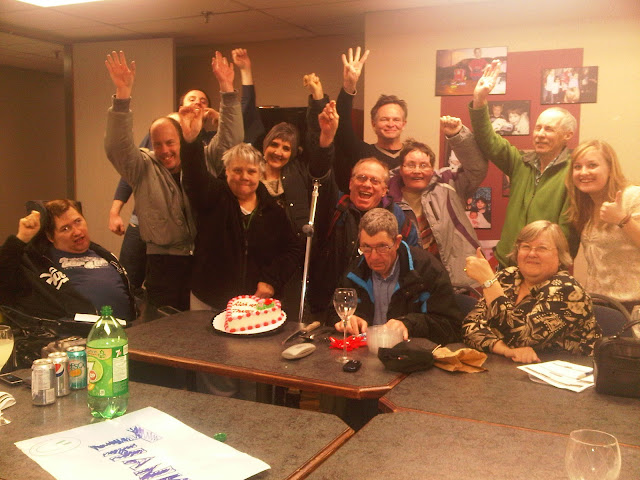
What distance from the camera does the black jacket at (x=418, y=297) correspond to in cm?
246

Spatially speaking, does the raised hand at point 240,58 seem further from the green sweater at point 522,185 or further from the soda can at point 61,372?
the soda can at point 61,372

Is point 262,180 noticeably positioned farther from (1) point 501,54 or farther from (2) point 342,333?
(1) point 501,54

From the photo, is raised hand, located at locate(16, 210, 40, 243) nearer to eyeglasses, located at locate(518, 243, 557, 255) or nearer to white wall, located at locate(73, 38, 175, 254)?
eyeglasses, located at locate(518, 243, 557, 255)

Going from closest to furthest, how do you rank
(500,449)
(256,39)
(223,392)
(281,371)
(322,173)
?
(500,449) < (281,371) < (223,392) < (322,173) < (256,39)

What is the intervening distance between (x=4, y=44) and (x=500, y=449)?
6694 mm

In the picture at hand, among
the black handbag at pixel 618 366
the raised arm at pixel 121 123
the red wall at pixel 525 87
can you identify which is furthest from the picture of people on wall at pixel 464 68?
the black handbag at pixel 618 366

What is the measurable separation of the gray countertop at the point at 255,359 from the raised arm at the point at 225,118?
137 cm

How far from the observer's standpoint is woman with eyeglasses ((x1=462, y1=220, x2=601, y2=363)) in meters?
2.20

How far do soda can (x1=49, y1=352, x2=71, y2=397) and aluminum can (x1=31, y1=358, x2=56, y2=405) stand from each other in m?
0.03

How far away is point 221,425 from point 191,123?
6.34 ft

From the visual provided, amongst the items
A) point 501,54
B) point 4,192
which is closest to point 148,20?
point 501,54

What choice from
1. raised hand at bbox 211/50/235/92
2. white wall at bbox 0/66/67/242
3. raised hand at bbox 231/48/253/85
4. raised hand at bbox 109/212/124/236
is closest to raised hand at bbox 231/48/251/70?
raised hand at bbox 231/48/253/85

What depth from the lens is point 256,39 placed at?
19.1 feet

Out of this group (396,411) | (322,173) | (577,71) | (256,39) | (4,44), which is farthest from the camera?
(4,44)
